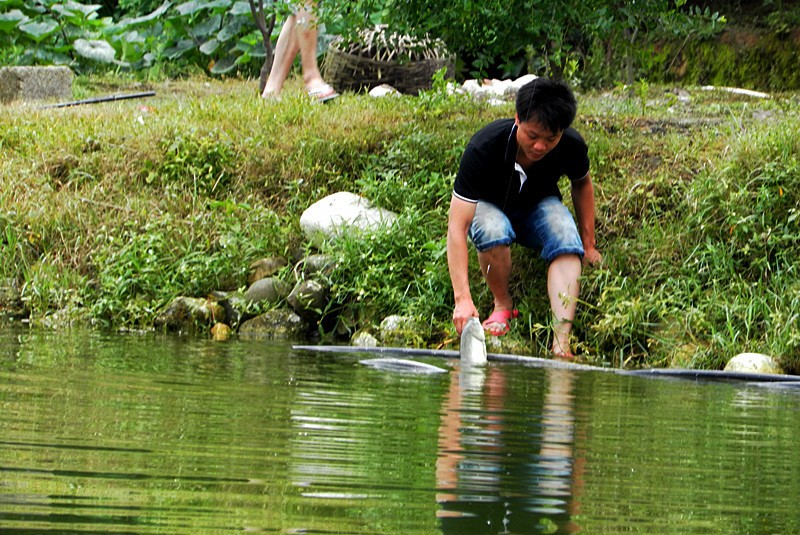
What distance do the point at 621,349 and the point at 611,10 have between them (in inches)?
116

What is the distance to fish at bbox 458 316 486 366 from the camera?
586 centimetres

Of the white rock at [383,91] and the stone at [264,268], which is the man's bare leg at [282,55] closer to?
the white rock at [383,91]

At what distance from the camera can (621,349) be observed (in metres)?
6.50

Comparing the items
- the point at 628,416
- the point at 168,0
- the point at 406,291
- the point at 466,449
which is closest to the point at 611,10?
the point at 406,291

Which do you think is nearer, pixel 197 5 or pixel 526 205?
pixel 526 205

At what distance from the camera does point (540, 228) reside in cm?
669

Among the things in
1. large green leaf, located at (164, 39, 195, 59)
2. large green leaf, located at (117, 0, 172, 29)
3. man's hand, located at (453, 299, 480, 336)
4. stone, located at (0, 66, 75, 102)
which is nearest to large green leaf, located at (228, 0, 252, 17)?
large green leaf, located at (164, 39, 195, 59)

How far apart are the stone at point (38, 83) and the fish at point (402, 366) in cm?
826

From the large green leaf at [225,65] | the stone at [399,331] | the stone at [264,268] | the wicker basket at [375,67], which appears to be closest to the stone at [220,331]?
the stone at [264,268]

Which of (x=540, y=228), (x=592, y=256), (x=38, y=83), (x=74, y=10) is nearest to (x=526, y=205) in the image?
(x=540, y=228)

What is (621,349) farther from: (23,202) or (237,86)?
(237,86)

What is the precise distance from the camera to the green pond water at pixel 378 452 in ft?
7.14

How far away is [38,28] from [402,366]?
11.9 meters

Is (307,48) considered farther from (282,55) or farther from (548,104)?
(548,104)
